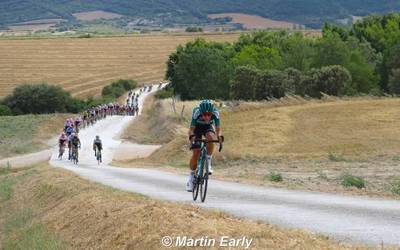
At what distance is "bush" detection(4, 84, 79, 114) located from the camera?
11125cm

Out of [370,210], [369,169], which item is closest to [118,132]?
[369,169]

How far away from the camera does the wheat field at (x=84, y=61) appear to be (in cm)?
13250

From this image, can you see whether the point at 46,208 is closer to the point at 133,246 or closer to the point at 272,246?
the point at 133,246

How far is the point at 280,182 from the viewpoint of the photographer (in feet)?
78.5

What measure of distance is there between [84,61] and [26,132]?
78.7m

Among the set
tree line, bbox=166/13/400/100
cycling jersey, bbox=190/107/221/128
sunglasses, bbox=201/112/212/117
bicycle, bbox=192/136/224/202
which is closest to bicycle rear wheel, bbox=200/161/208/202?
bicycle, bbox=192/136/224/202

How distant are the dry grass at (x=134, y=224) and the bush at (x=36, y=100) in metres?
93.3

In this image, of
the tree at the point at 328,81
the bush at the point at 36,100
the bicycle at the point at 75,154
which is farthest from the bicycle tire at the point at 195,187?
the bush at the point at 36,100

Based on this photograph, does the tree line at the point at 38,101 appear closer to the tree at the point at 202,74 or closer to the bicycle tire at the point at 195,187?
the tree at the point at 202,74

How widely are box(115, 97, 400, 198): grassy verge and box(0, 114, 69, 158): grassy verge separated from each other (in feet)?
42.8

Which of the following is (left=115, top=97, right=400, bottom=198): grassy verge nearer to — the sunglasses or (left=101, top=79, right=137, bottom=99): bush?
the sunglasses

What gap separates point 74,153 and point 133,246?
32.8 metres

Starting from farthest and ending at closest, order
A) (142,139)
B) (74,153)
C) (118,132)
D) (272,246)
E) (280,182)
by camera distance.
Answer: (118,132) → (142,139) → (74,153) → (280,182) → (272,246)

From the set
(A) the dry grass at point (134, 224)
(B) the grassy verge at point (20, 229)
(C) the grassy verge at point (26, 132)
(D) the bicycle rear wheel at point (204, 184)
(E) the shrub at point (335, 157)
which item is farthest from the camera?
(C) the grassy verge at point (26, 132)
